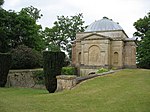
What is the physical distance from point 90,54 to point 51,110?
2934 centimetres

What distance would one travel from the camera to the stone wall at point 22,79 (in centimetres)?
2862

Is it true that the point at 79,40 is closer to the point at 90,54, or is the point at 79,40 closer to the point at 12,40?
the point at 90,54

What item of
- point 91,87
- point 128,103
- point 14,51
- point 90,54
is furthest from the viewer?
point 90,54

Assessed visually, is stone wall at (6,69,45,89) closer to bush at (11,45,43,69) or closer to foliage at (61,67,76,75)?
bush at (11,45,43,69)

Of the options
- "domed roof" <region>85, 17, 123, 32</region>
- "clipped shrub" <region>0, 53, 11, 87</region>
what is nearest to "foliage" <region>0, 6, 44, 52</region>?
"domed roof" <region>85, 17, 123, 32</region>

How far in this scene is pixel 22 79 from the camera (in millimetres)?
30125

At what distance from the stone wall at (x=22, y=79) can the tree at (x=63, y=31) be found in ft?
84.4

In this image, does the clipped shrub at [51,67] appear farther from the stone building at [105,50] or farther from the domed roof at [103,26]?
the domed roof at [103,26]

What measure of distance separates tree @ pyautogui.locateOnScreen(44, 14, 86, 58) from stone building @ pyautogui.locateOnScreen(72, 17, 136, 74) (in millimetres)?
17337

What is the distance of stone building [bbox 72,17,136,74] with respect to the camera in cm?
3769

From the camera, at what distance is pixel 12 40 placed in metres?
38.8

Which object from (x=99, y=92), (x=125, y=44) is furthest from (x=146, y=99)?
(x=125, y=44)

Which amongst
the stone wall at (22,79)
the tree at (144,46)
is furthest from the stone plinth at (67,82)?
the tree at (144,46)

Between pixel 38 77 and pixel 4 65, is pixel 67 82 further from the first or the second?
pixel 38 77
